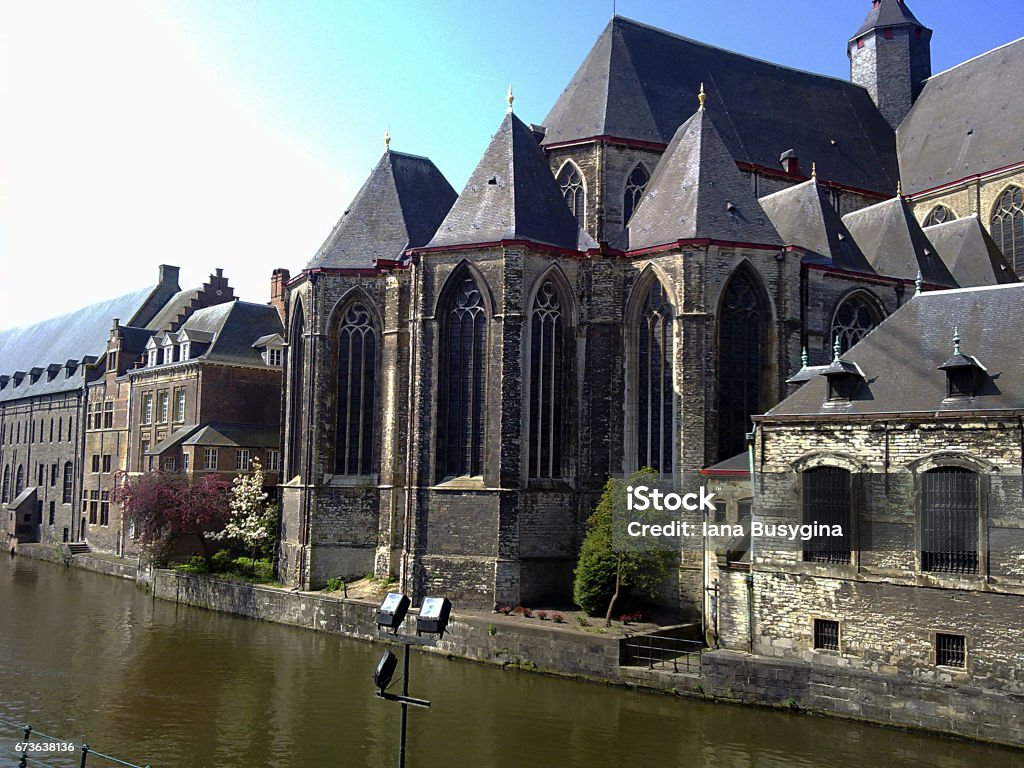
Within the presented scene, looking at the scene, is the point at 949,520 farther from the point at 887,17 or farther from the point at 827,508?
the point at 887,17

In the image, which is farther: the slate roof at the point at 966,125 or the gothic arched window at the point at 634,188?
the slate roof at the point at 966,125

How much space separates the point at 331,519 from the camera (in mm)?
30672

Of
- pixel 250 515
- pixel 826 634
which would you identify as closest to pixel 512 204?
pixel 826 634

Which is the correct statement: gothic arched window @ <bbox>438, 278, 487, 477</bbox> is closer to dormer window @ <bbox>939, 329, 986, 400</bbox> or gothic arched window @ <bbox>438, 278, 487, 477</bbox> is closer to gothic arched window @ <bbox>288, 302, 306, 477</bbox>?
gothic arched window @ <bbox>288, 302, 306, 477</bbox>

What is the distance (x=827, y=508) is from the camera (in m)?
19.9

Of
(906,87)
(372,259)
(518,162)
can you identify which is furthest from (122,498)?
(906,87)

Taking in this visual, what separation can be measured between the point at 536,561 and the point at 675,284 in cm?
847

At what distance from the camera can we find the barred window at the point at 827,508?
1966cm

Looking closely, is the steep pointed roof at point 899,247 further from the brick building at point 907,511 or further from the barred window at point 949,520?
the barred window at point 949,520

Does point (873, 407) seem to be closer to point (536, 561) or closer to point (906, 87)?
point (536, 561)

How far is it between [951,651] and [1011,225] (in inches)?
906

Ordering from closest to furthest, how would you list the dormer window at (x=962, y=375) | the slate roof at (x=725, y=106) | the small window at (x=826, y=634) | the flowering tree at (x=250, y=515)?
the dormer window at (x=962, y=375)
the small window at (x=826, y=634)
the slate roof at (x=725, y=106)
the flowering tree at (x=250, y=515)

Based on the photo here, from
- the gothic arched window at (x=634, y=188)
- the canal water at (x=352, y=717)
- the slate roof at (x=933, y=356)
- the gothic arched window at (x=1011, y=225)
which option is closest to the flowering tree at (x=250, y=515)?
the canal water at (x=352, y=717)

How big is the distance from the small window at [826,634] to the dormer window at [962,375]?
5.05 meters
